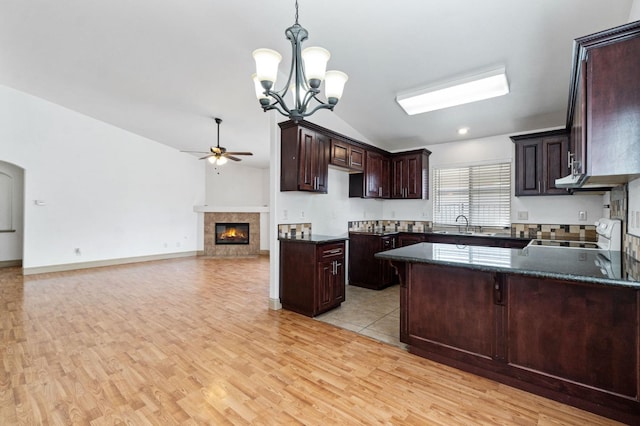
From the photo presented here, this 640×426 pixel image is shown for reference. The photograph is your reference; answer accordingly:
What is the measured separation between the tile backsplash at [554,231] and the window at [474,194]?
8.6 inches

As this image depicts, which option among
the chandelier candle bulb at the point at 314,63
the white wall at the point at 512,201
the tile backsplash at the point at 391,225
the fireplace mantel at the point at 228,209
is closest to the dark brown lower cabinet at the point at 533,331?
the chandelier candle bulb at the point at 314,63

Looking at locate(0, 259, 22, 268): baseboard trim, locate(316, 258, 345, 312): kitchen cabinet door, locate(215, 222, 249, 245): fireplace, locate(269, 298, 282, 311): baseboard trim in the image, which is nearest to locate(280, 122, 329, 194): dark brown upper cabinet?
locate(316, 258, 345, 312): kitchen cabinet door

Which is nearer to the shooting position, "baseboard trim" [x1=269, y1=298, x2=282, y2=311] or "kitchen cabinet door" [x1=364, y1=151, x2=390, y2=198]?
"baseboard trim" [x1=269, y1=298, x2=282, y2=311]

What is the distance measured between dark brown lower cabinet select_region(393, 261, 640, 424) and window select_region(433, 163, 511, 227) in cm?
321

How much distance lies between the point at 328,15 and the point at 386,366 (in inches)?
126

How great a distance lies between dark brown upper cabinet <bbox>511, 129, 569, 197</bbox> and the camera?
3910mm

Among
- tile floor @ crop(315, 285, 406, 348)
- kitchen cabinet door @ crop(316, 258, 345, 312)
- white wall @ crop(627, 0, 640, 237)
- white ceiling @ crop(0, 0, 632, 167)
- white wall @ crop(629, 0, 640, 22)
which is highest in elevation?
white ceiling @ crop(0, 0, 632, 167)

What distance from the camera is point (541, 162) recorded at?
4.08m

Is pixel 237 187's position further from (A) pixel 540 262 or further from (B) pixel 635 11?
(B) pixel 635 11

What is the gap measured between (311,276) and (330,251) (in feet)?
1.34

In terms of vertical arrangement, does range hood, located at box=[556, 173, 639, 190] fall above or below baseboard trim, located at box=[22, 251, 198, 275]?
above

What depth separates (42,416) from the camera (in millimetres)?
1756

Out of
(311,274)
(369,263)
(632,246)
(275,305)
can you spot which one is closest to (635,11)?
(632,246)

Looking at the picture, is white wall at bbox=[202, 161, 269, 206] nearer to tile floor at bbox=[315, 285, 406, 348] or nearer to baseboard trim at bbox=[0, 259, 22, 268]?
baseboard trim at bbox=[0, 259, 22, 268]
